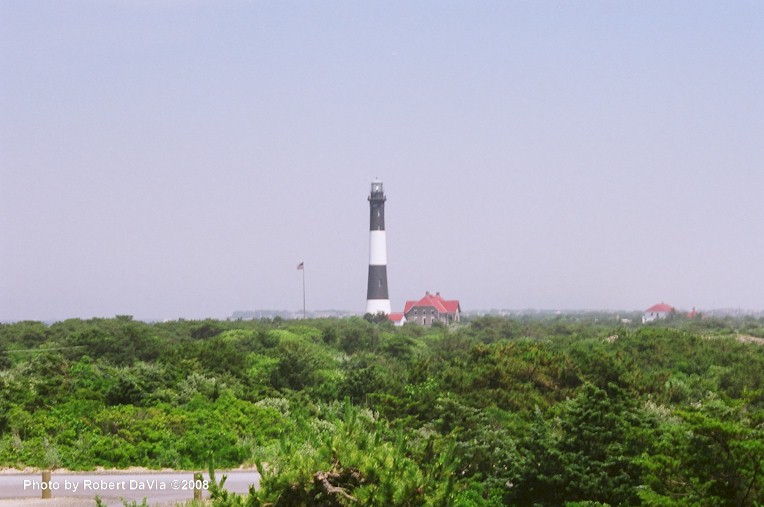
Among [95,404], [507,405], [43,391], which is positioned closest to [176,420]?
[95,404]

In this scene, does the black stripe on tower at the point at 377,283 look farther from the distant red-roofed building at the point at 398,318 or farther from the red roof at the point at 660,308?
the red roof at the point at 660,308

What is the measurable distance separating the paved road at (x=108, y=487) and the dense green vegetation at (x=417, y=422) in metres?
0.71

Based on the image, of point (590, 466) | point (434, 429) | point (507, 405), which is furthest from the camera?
point (507, 405)

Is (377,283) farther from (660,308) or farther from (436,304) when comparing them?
(660,308)

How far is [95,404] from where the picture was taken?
24.8m

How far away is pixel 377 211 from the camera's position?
93125 mm

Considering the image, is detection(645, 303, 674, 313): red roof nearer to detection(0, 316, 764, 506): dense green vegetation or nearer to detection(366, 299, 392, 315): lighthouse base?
detection(366, 299, 392, 315): lighthouse base

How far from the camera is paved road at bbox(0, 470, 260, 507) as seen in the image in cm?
1584

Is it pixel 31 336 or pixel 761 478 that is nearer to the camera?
pixel 761 478

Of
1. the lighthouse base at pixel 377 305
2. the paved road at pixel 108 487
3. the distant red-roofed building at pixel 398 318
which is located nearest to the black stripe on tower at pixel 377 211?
the lighthouse base at pixel 377 305

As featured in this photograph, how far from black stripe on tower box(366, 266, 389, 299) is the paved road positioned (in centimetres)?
7482

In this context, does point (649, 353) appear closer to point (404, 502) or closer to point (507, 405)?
point (507, 405)

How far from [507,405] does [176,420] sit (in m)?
7.71

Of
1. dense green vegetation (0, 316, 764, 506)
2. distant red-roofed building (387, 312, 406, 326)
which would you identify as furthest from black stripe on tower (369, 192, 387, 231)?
dense green vegetation (0, 316, 764, 506)
